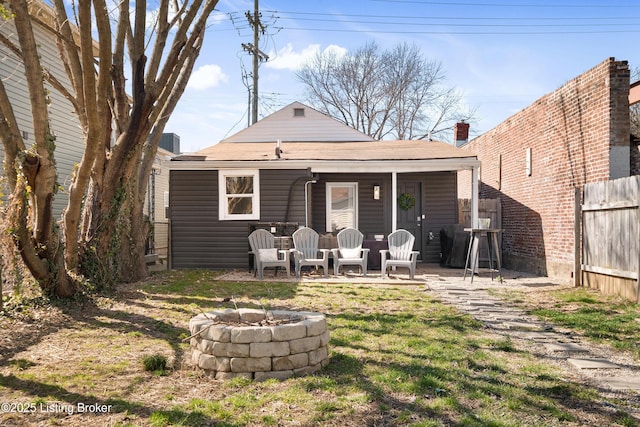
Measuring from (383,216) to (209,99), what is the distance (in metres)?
16.9

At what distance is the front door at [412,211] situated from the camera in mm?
12312

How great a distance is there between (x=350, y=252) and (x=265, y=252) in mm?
1620

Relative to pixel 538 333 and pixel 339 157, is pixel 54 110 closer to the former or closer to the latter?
pixel 339 157

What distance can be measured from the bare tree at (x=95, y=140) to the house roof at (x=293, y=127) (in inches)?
254

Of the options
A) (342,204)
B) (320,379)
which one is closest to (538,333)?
(320,379)

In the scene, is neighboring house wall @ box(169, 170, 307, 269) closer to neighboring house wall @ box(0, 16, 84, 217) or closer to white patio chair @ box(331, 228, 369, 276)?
white patio chair @ box(331, 228, 369, 276)

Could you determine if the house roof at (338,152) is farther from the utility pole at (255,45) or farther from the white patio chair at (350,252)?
the utility pole at (255,45)

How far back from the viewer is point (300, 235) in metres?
9.83

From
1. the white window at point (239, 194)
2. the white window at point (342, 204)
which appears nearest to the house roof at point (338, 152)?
the white window at point (239, 194)

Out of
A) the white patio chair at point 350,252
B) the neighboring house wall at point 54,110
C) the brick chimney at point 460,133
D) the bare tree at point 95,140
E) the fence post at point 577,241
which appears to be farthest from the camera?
the brick chimney at point 460,133

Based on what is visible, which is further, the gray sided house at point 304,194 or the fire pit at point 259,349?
the gray sided house at point 304,194

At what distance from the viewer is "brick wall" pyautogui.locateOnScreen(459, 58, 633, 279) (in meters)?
7.59

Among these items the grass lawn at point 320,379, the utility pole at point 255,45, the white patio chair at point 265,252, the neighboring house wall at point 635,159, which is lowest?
the grass lawn at point 320,379

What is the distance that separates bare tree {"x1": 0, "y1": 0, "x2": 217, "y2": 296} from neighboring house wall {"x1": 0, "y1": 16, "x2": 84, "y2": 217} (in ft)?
3.73
